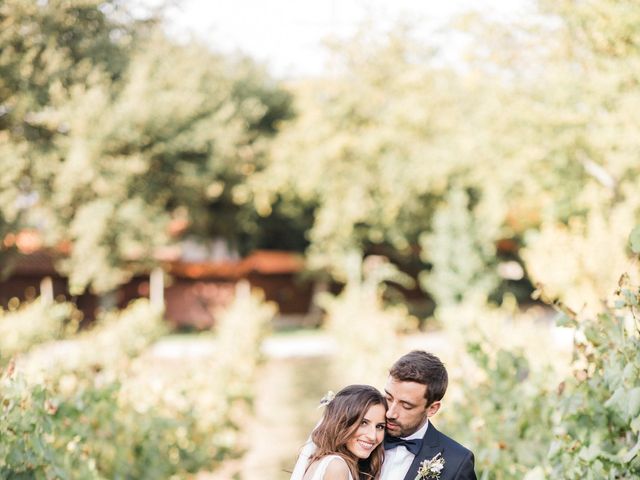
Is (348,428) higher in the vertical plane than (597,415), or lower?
higher

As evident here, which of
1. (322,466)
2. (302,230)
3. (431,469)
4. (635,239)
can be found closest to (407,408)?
(431,469)

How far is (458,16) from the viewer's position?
15.5 m

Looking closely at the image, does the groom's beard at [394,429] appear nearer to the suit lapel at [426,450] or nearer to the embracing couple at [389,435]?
the embracing couple at [389,435]

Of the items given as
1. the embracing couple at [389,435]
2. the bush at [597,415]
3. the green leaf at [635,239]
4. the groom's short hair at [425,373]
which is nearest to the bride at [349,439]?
the embracing couple at [389,435]

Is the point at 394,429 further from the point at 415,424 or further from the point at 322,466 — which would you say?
the point at 322,466

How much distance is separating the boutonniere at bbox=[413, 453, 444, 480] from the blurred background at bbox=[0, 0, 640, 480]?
908 millimetres

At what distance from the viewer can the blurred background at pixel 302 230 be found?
470cm

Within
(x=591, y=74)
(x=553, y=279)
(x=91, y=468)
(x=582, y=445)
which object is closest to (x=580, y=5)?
(x=591, y=74)

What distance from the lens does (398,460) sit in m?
3.08

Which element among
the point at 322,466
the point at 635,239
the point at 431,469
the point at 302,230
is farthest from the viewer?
the point at 302,230

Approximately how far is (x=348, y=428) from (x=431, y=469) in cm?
36

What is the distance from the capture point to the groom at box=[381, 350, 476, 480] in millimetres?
2957

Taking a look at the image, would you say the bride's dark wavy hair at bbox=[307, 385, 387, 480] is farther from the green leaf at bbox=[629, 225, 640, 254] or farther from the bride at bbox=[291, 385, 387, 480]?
the green leaf at bbox=[629, 225, 640, 254]

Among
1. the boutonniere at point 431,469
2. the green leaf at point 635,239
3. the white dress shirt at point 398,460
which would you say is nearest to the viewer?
the boutonniere at point 431,469
